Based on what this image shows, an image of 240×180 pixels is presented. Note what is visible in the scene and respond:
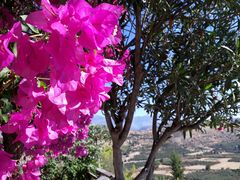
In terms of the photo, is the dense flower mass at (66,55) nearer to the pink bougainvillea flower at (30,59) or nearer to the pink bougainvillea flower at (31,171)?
the pink bougainvillea flower at (30,59)

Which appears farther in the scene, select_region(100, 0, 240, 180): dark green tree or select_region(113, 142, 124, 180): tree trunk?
select_region(113, 142, 124, 180): tree trunk

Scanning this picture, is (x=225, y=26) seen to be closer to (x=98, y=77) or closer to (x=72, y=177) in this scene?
(x=98, y=77)

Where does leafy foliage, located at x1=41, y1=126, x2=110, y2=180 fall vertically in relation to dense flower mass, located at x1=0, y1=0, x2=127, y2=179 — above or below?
below

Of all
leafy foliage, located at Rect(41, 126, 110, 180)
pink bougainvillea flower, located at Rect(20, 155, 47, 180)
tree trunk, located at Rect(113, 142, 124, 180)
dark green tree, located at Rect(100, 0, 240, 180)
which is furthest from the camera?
leafy foliage, located at Rect(41, 126, 110, 180)

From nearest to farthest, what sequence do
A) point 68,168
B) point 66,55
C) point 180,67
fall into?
point 66,55, point 180,67, point 68,168

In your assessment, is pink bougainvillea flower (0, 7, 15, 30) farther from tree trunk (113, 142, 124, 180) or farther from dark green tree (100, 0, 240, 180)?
tree trunk (113, 142, 124, 180)

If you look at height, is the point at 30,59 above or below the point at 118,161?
above

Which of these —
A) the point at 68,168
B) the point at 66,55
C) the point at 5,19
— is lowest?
the point at 68,168

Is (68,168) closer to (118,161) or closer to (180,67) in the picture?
(118,161)

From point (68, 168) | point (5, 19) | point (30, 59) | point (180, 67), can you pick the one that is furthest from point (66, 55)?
point (68, 168)

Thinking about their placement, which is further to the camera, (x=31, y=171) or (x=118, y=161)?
(x=118, y=161)

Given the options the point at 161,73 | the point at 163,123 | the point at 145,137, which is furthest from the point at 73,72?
the point at 145,137

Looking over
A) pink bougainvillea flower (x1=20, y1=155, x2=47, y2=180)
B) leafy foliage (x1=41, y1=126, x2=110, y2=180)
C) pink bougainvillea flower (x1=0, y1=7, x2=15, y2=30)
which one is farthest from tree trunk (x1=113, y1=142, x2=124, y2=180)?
leafy foliage (x1=41, y1=126, x2=110, y2=180)

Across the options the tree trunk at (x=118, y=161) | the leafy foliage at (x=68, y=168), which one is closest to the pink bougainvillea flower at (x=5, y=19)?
the tree trunk at (x=118, y=161)
